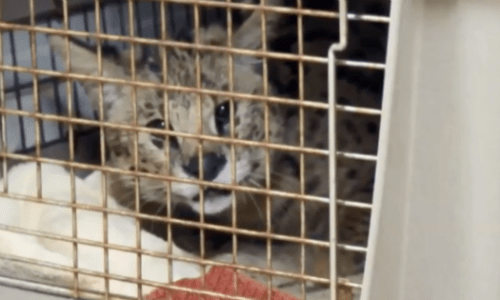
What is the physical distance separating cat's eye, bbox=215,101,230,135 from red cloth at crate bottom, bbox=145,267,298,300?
350 millimetres

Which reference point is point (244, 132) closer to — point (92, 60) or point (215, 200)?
point (215, 200)

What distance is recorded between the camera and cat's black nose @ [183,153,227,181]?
121 centimetres

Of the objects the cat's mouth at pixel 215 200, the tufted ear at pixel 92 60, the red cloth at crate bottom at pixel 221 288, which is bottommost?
the cat's mouth at pixel 215 200

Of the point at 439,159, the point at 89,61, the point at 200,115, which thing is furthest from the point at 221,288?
the point at 89,61

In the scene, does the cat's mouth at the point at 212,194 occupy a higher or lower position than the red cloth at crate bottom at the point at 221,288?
lower

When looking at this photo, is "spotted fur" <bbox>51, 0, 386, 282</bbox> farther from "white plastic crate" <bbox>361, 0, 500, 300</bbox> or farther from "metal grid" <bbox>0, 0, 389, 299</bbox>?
"white plastic crate" <bbox>361, 0, 500, 300</bbox>

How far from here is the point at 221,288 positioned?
0.99 metres

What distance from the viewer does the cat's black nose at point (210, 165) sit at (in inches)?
47.8

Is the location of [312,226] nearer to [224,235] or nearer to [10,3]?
[224,235]

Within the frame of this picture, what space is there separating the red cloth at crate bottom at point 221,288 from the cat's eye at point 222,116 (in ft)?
1.15

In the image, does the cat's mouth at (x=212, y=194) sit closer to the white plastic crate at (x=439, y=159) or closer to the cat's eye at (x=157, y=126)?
the cat's eye at (x=157, y=126)

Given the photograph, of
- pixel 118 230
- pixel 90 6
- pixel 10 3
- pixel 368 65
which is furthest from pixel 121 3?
pixel 368 65

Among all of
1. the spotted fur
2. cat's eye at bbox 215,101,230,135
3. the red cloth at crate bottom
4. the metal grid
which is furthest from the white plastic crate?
cat's eye at bbox 215,101,230,135

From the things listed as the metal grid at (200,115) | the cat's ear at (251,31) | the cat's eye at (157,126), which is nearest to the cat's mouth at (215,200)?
the cat's eye at (157,126)
